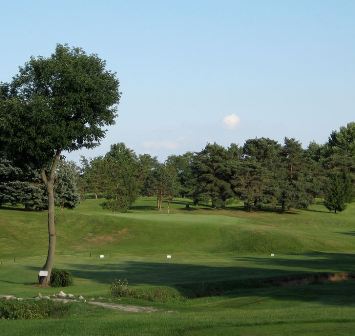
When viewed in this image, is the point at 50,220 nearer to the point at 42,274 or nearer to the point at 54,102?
the point at 42,274

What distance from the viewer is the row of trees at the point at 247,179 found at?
96.8m

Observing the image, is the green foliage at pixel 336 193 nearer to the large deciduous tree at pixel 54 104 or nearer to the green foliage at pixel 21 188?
the green foliage at pixel 21 188

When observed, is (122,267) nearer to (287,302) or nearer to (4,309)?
(287,302)

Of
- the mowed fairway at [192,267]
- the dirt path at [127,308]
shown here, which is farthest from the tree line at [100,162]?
the dirt path at [127,308]

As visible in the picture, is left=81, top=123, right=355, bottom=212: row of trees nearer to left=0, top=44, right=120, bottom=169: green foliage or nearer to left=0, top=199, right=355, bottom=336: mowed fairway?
left=0, top=199, right=355, bottom=336: mowed fairway

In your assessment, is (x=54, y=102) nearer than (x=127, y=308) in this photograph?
No

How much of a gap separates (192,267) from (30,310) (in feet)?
68.4

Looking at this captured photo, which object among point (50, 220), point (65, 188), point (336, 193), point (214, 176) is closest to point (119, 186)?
point (214, 176)

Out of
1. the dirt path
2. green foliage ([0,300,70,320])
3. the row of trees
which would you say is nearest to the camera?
green foliage ([0,300,70,320])

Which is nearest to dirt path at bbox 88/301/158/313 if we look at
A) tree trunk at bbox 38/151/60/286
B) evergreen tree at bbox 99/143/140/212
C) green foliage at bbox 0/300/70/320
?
green foliage at bbox 0/300/70/320

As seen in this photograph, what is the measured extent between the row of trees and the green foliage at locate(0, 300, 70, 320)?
240 feet

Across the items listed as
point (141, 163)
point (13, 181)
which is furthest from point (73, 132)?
point (141, 163)

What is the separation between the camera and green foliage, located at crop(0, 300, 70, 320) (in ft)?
62.0

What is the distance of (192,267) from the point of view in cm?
Answer: 3922
